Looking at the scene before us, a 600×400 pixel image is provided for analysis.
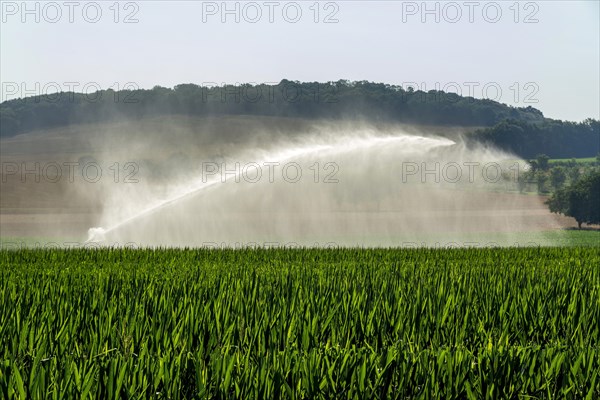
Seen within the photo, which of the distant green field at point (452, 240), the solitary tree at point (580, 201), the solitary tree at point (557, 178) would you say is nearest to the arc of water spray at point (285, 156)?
the distant green field at point (452, 240)

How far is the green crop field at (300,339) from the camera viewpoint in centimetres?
521

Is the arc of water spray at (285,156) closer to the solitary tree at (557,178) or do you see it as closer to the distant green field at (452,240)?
the distant green field at (452,240)

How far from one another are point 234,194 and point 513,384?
4520 centimetres

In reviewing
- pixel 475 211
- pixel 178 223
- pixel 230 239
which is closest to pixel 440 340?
pixel 178 223

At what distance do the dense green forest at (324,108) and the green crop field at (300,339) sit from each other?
6026 centimetres

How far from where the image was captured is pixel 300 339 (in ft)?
24.7

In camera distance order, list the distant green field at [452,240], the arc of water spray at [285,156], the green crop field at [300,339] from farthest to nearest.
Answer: the distant green field at [452,240], the arc of water spray at [285,156], the green crop field at [300,339]

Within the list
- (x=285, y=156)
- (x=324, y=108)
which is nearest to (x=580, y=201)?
(x=324, y=108)

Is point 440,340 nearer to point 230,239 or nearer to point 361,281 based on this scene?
point 361,281

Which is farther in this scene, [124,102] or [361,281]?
[124,102]

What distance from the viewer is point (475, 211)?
61.0m

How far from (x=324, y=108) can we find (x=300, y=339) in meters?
75.0

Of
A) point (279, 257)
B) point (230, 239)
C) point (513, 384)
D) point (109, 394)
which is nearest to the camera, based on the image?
point (109, 394)

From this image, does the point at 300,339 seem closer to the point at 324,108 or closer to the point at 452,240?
the point at 452,240
